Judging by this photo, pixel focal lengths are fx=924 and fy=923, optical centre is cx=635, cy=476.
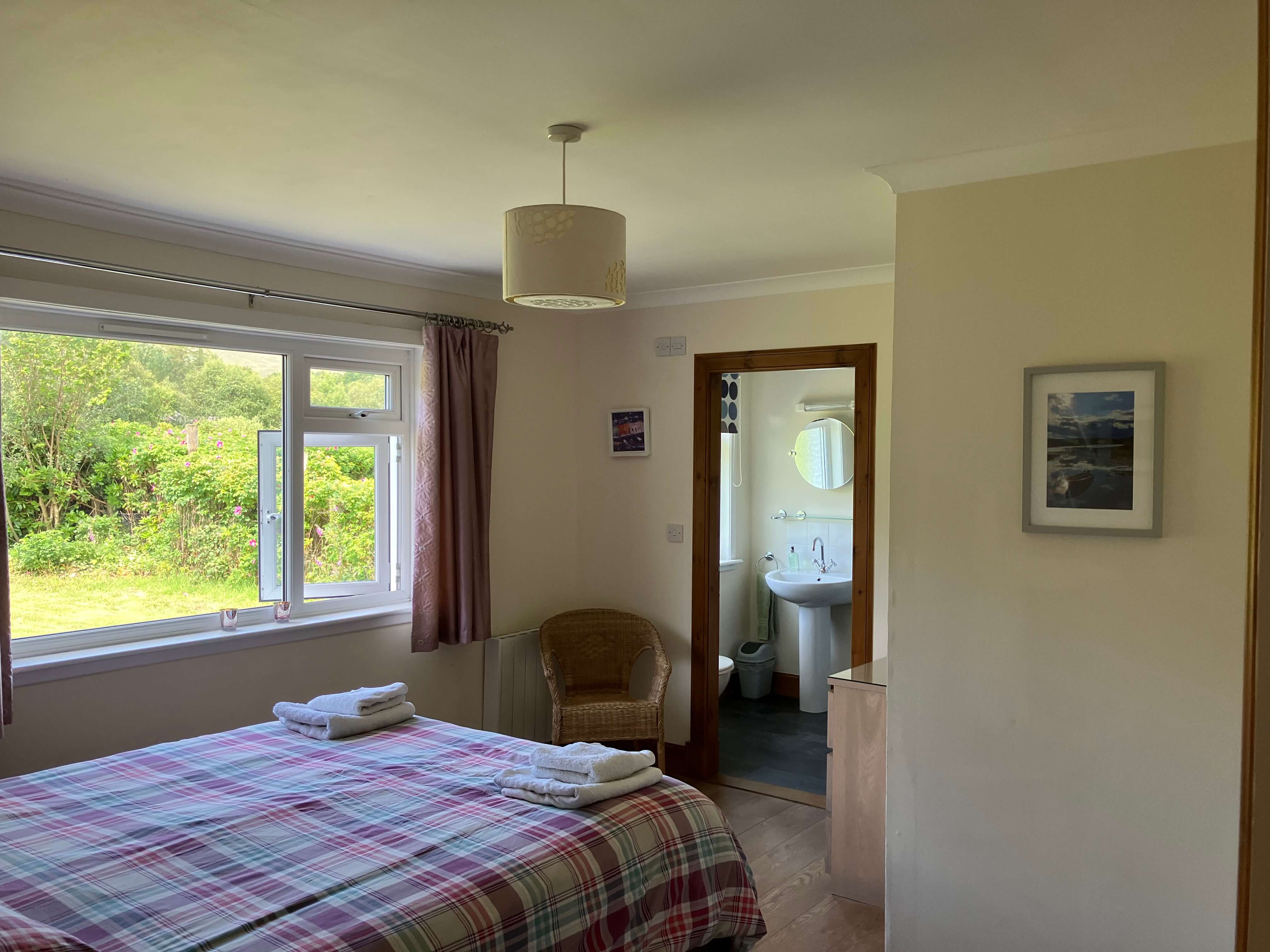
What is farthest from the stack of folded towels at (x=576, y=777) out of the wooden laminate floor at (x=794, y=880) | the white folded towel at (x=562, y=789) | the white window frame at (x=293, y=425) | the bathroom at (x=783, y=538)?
the bathroom at (x=783, y=538)

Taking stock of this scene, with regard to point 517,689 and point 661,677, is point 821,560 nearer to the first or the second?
point 661,677

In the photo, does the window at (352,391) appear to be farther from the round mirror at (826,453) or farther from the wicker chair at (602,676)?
the round mirror at (826,453)

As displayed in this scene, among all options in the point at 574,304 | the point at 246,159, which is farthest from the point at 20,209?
the point at 574,304

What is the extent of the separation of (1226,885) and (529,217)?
2538 mm

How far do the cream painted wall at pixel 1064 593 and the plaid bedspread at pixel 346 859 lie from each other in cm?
75

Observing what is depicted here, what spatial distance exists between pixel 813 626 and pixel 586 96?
4.37 meters

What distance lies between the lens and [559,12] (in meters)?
1.84

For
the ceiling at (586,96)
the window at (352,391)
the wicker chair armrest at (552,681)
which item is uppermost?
the ceiling at (586,96)

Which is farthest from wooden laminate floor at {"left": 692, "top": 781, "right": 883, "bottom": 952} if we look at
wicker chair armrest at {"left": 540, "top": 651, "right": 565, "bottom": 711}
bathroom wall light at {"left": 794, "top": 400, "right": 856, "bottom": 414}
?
bathroom wall light at {"left": 794, "top": 400, "right": 856, "bottom": 414}

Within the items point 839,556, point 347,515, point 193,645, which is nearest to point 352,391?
point 347,515

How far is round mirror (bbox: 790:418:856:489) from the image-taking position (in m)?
6.09

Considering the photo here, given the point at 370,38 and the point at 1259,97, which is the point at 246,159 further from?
the point at 1259,97

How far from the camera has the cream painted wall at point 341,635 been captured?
3.26 metres

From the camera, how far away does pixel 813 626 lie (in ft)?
19.6
